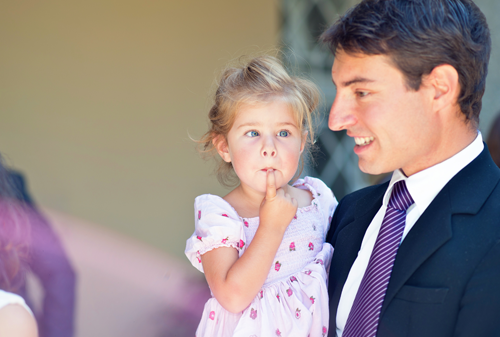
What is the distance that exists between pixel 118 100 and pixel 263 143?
1.79 meters

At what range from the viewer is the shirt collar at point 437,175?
1.43 meters

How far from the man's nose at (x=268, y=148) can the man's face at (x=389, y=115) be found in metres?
0.32

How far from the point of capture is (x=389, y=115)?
144 cm

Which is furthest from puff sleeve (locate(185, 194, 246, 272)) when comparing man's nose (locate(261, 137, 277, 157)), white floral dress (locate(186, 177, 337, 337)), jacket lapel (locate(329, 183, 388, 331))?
jacket lapel (locate(329, 183, 388, 331))

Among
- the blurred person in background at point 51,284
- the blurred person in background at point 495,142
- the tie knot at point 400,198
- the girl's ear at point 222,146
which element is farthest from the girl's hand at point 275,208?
the blurred person in background at point 495,142

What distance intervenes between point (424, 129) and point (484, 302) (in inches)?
21.1

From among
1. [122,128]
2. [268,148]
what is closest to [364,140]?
[268,148]

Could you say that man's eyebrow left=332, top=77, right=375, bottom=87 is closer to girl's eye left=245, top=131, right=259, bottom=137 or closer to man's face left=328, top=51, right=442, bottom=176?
man's face left=328, top=51, right=442, bottom=176

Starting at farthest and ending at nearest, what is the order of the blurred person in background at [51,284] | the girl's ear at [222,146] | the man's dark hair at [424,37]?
the blurred person in background at [51,284] → the girl's ear at [222,146] → the man's dark hair at [424,37]

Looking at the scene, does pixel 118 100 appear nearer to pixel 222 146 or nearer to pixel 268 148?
pixel 222 146

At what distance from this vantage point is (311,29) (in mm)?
4211

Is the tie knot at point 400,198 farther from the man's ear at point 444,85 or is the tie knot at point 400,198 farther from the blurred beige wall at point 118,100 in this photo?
the blurred beige wall at point 118,100

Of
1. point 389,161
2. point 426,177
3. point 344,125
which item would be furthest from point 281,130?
point 426,177

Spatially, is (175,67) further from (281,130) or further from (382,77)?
(382,77)
